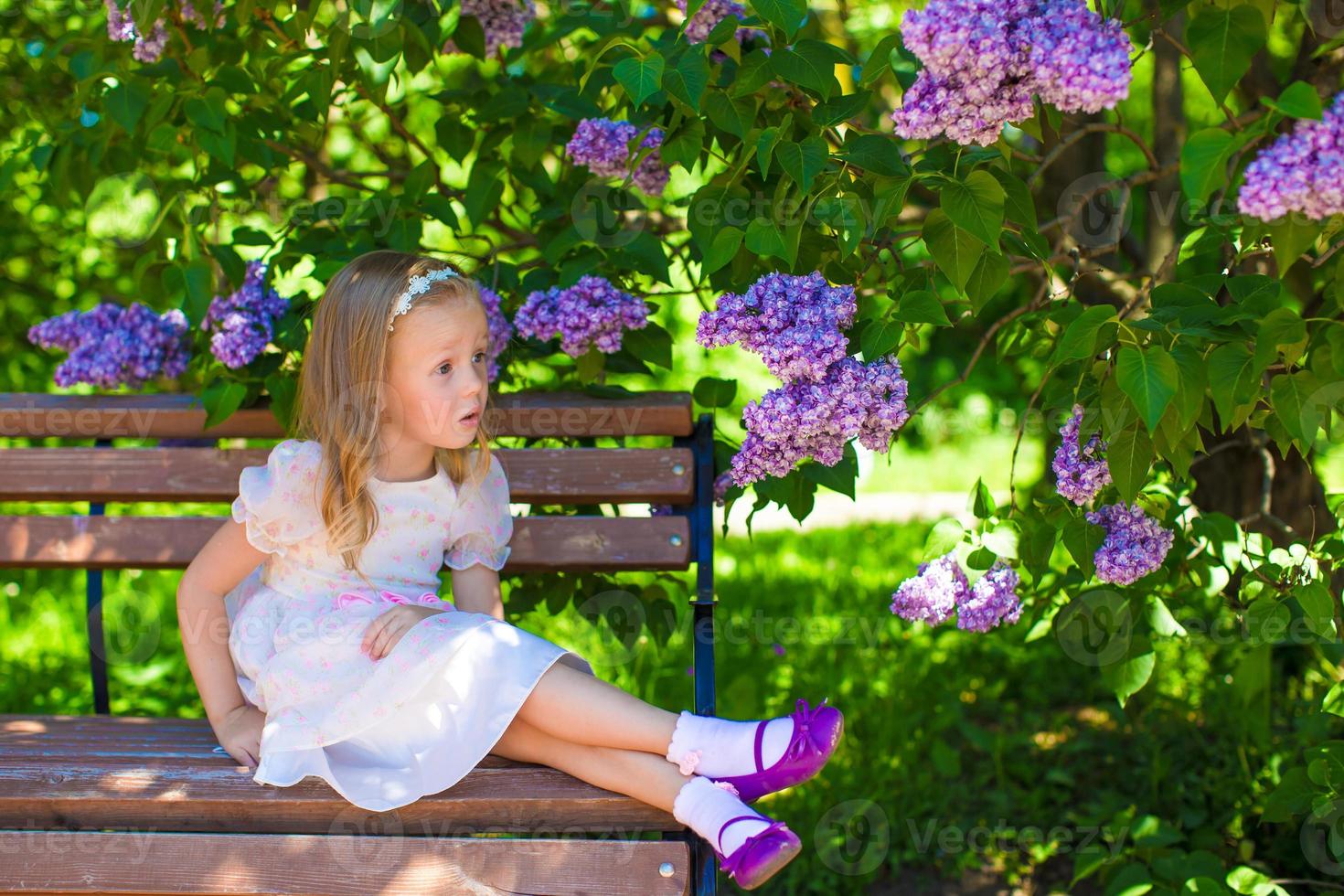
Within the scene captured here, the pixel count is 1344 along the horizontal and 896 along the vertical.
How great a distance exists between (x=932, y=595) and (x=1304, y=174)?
0.99m

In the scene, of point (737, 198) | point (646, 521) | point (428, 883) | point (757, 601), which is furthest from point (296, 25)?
point (757, 601)

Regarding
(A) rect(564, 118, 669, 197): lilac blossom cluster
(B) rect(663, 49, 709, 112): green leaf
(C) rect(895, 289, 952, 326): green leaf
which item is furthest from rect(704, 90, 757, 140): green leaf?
(C) rect(895, 289, 952, 326): green leaf

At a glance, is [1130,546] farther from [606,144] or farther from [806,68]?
[606,144]

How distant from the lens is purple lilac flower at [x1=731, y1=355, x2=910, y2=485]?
205cm

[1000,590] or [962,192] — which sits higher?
[962,192]

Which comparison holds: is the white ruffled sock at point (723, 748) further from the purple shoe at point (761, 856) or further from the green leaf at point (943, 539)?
the green leaf at point (943, 539)

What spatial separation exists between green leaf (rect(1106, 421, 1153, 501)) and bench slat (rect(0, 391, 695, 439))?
40.5 inches

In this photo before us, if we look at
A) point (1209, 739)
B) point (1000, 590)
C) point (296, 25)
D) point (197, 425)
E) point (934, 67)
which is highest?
point (296, 25)

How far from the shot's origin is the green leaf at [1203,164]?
1621 millimetres

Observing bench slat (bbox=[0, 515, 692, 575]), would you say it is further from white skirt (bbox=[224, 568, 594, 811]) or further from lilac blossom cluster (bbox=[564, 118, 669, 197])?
lilac blossom cluster (bbox=[564, 118, 669, 197])

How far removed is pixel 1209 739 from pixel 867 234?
6.82 feet

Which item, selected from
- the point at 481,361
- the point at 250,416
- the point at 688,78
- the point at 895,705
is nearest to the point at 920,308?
the point at 688,78

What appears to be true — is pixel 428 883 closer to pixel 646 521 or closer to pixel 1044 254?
pixel 646 521

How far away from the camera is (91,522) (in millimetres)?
2832
